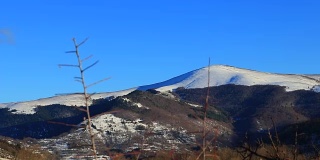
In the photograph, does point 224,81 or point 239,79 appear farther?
point 239,79

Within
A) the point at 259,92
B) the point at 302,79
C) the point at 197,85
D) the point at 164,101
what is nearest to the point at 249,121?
the point at 164,101

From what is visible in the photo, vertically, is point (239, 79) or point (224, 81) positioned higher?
point (239, 79)

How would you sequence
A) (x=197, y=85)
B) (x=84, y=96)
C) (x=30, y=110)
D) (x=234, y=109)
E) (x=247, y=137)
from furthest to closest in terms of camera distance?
(x=197, y=85), (x=30, y=110), (x=234, y=109), (x=247, y=137), (x=84, y=96)

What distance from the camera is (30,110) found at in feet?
415

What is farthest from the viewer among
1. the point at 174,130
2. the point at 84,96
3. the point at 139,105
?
the point at 139,105

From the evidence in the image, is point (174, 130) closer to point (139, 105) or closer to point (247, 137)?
point (139, 105)

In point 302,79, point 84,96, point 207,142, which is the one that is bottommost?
point 207,142

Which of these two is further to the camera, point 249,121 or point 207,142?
point 249,121

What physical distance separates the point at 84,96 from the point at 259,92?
4800 inches

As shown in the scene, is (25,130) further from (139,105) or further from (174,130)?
(174,130)

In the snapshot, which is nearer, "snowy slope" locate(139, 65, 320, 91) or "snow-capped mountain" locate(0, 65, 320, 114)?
"snow-capped mountain" locate(0, 65, 320, 114)

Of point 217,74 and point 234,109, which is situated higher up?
point 217,74

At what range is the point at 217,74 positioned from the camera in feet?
492

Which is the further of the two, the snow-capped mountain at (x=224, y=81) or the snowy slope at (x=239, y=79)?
the snowy slope at (x=239, y=79)
